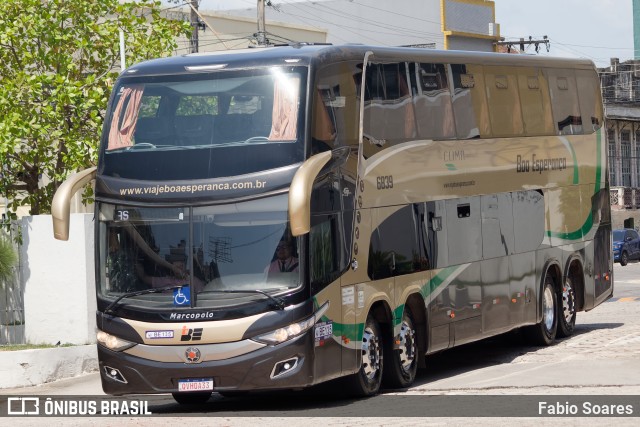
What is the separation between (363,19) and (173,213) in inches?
2095

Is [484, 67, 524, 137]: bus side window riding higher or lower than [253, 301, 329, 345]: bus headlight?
higher

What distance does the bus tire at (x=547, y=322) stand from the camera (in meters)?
21.4

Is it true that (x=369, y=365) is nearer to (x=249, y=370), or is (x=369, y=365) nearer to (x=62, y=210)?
(x=249, y=370)

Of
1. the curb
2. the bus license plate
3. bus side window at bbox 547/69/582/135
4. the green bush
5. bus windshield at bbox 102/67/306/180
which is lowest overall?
the curb

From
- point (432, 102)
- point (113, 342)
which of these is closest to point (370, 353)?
point (113, 342)

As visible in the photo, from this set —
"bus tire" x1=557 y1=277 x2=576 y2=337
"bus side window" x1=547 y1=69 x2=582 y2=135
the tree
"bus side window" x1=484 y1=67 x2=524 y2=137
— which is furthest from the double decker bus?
the tree

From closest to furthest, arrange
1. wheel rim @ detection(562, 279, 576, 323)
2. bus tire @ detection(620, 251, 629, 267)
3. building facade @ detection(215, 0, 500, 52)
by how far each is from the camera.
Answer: wheel rim @ detection(562, 279, 576, 323), bus tire @ detection(620, 251, 629, 267), building facade @ detection(215, 0, 500, 52)

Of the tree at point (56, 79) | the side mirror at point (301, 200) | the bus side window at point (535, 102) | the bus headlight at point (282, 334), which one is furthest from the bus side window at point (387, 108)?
the tree at point (56, 79)

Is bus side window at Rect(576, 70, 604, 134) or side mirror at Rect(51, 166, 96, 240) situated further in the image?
bus side window at Rect(576, 70, 604, 134)

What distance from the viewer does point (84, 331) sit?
2070 centimetres

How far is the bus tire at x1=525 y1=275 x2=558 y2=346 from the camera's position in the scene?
2141 cm

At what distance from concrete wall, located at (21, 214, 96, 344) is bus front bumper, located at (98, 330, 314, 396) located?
6515mm

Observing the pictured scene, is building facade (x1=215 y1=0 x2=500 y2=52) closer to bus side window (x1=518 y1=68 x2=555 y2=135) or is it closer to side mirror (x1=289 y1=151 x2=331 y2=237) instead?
bus side window (x1=518 y1=68 x2=555 y2=135)

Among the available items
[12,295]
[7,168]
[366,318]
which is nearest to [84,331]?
[12,295]
